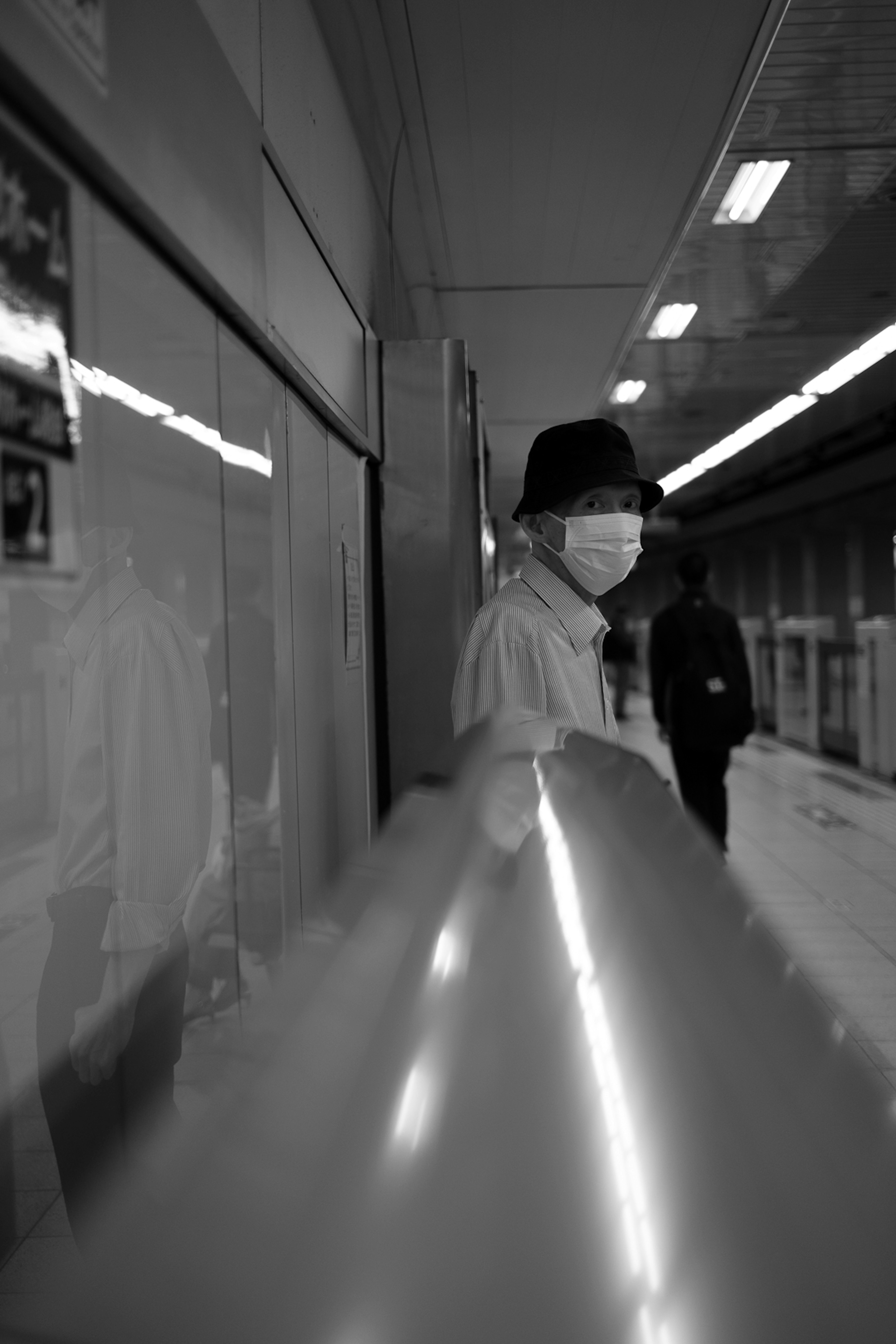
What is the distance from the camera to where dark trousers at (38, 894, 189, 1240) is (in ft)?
6.05

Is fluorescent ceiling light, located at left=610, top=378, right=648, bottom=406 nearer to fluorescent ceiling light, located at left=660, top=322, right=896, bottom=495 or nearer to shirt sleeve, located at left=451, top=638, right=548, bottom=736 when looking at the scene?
fluorescent ceiling light, located at left=660, top=322, right=896, bottom=495

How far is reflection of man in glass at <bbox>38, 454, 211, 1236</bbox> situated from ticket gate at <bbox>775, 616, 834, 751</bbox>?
12.9m

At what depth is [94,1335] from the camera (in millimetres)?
611

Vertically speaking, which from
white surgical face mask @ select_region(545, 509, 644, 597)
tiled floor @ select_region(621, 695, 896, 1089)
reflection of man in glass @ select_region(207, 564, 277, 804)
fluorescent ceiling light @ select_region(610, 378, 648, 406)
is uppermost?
fluorescent ceiling light @ select_region(610, 378, 648, 406)

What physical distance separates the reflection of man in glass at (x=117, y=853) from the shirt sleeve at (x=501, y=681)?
0.54 m

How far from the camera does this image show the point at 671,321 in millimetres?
8594

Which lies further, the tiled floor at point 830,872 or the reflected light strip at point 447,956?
the tiled floor at point 830,872

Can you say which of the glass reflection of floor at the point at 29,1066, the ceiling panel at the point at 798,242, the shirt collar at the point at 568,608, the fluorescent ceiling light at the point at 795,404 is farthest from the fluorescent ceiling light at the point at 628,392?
the glass reflection of floor at the point at 29,1066

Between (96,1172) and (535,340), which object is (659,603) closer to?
(535,340)

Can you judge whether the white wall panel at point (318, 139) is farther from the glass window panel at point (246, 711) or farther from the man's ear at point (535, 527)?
the man's ear at point (535, 527)

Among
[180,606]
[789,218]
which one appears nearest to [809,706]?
[789,218]

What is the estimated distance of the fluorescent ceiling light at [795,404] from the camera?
401 inches

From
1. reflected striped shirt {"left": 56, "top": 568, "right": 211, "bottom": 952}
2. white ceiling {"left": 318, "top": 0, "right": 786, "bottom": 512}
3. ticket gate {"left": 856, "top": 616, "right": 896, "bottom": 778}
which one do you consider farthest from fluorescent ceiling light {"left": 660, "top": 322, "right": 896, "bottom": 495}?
reflected striped shirt {"left": 56, "top": 568, "right": 211, "bottom": 952}

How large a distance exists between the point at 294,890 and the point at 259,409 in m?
1.33
